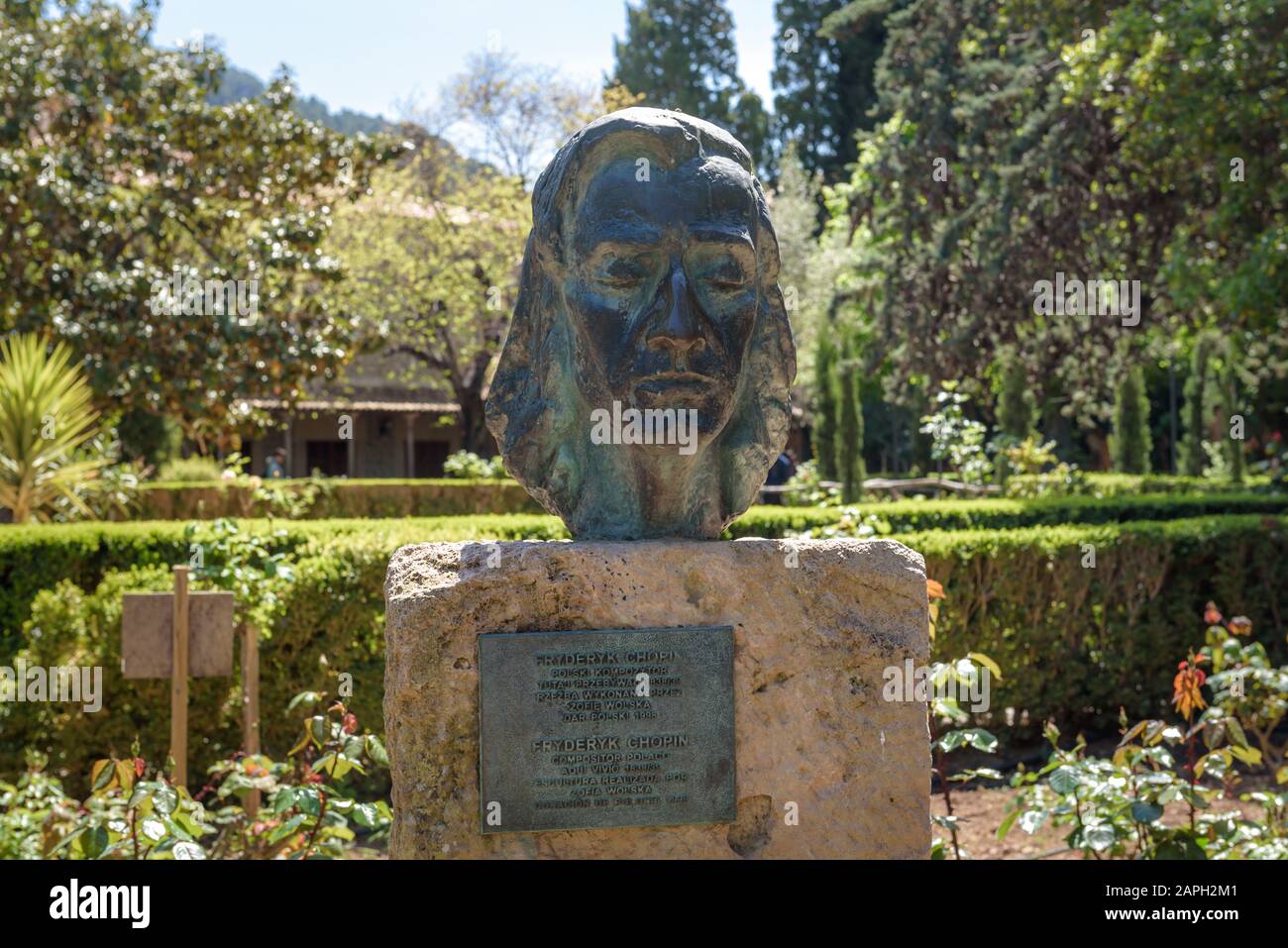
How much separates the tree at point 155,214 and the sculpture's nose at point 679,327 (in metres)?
10.3

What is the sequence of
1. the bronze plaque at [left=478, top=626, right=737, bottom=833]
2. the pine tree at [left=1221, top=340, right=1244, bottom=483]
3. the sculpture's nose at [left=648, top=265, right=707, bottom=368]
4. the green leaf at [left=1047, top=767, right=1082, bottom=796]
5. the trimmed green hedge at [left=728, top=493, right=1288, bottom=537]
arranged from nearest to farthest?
the bronze plaque at [left=478, top=626, right=737, bottom=833] → the sculpture's nose at [left=648, top=265, right=707, bottom=368] → the green leaf at [left=1047, top=767, right=1082, bottom=796] → the trimmed green hedge at [left=728, top=493, right=1288, bottom=537] → the pine tree at [left=1221, top=340, right=1244, bottom=483]

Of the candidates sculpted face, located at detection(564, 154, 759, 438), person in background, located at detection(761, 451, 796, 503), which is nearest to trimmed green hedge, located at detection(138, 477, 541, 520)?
person in background, located at detection(761, 451, 796, 503)

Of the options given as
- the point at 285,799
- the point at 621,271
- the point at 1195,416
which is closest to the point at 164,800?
the point at 285,799

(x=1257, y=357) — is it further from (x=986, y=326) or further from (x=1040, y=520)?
(x=1040, y=520)

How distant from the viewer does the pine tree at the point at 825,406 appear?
21078 millimetres

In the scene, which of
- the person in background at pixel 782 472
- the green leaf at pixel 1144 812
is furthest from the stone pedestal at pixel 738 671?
the person in background at pixel 782 472

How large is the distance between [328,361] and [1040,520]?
817cm

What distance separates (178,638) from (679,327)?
2.83 m

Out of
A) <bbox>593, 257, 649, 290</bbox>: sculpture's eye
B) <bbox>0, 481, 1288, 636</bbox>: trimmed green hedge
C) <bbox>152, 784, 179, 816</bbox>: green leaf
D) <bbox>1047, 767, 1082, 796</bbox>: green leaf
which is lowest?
<bbox>1047, 767, 1082, 796</bbox>: green leaf

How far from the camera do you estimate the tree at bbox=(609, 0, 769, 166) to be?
34.8 m

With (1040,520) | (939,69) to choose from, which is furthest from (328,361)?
(939,69)

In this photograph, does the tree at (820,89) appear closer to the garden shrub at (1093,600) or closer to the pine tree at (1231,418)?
the pine tree at (1231,418)

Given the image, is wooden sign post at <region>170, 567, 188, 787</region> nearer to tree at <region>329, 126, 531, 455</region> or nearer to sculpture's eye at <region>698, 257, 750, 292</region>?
sculpture's eye at <region>698, 257, 750, 292</region>

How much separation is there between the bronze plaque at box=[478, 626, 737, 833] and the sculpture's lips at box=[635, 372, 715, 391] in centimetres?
72
